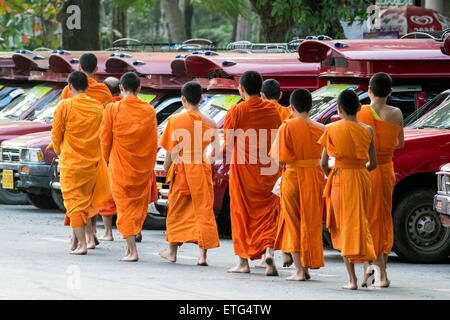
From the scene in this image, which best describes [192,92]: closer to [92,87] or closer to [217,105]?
[92,87]

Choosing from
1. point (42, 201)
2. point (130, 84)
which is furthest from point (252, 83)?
point (42, 201)

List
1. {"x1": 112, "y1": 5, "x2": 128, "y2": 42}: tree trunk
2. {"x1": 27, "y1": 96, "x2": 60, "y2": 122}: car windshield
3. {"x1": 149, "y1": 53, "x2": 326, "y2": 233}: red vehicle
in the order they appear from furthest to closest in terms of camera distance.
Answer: {"x1": 112, "y1": 5, "x2": 128, "y2": 42}: tree trunk, {"x1": 27, "y1": 96, "x2": 60, "y2": 122}: car windshield, {"x1": 149, "y1": 53, "x2": 326, "y2": 233}: red vehicle

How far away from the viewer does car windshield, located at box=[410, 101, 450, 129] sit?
11846 millimetres

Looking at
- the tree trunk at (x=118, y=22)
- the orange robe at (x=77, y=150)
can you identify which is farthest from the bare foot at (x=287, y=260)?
the tree trunk at (x=118, y=22)

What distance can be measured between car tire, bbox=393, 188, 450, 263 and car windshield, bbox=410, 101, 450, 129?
72 centimetres

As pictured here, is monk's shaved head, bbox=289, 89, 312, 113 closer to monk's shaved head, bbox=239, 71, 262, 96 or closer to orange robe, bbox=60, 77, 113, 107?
monk's shaved head, bbox=239, 71, 262, 96

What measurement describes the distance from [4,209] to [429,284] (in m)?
8.41

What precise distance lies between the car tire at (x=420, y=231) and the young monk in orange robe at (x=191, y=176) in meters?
1.94

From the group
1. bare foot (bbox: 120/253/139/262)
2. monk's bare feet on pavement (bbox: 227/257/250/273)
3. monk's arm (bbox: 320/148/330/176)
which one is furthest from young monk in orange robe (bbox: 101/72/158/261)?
monk's arm (bbox: 320/148/330/176)

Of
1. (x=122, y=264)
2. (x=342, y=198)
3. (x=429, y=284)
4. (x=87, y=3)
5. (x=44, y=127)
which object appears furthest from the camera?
(x=87, y=3)

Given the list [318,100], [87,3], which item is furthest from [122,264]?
[87,3]

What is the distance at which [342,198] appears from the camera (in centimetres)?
934
